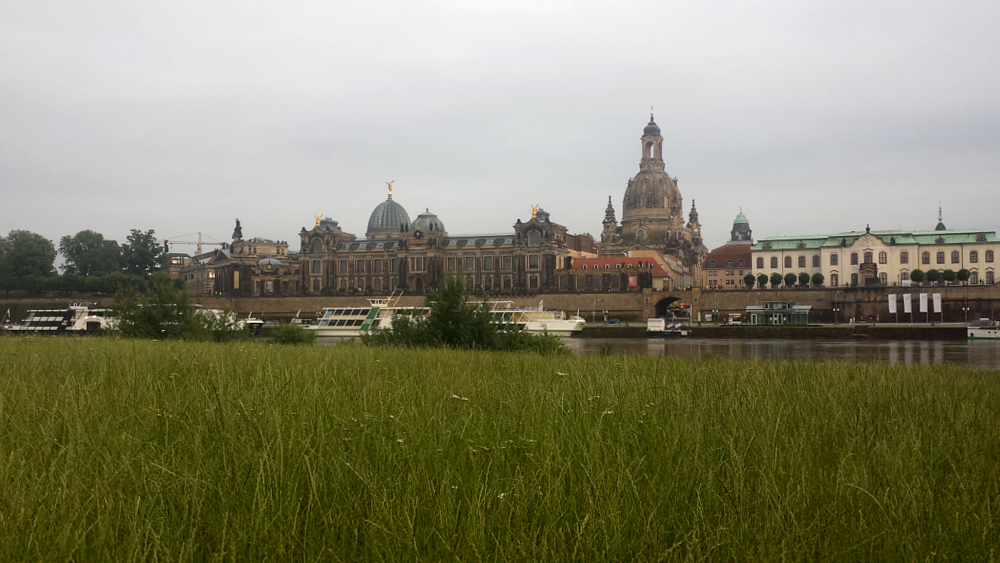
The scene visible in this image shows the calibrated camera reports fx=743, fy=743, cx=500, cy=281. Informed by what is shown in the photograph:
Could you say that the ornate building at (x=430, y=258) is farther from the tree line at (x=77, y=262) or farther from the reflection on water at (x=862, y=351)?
the reflection on water at (x=862, y=351)

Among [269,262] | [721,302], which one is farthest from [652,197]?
[269,262]

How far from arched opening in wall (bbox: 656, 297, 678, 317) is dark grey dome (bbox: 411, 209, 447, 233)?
91.1ft

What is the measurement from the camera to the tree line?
81.6 m

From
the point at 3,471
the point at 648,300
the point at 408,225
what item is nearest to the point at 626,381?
the point at 3,471

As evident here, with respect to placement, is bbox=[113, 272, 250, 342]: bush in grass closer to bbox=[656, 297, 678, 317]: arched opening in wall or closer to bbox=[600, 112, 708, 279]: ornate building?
bbox=[656, 297, 678, 317]: arched opening in wall

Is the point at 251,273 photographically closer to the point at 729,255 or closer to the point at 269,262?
the point at 269,262

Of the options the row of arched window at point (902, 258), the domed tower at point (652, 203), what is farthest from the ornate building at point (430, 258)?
the row of arched window at point (902, 258)

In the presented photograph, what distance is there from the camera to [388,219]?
3807 inches

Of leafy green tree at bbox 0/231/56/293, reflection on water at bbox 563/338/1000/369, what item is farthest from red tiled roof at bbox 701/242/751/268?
leafy green tree at bbox 0/231/56/293

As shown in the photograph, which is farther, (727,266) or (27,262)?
(727,266)

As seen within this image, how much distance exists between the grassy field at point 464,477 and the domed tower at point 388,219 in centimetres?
9013

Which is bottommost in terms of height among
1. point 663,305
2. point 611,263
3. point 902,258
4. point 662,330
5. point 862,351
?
point 862,351

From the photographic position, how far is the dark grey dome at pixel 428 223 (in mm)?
86625

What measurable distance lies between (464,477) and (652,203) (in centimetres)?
10464
